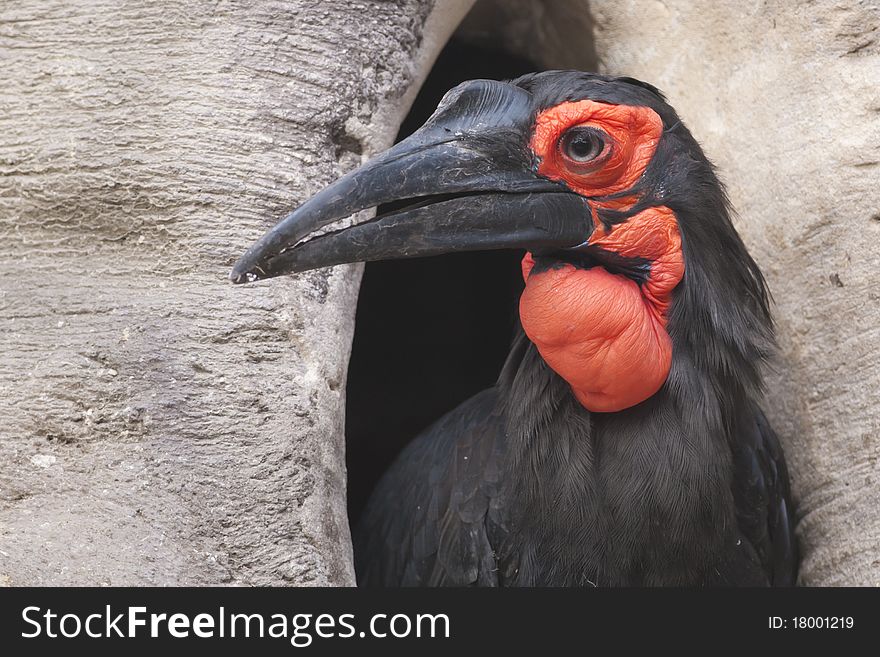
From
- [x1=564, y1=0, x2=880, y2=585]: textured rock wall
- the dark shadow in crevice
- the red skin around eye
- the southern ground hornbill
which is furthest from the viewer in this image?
the dark shadow in crevice

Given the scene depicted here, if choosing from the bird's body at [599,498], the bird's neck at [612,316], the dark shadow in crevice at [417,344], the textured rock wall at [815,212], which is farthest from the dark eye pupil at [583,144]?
the dark shadow in crevice at [417,344]

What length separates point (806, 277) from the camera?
10.3ft

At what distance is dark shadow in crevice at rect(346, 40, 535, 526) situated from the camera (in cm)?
501

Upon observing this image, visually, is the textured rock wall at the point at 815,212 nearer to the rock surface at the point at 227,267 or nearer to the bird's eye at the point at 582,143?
the rock surface at the point at 227,267

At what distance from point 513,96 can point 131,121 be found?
3.31 feet

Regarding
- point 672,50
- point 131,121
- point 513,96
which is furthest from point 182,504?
point 672,50

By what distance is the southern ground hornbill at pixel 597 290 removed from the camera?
8.09ft

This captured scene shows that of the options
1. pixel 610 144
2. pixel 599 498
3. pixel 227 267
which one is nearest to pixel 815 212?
pixel 610 144

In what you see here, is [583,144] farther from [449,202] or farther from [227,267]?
[227,267]

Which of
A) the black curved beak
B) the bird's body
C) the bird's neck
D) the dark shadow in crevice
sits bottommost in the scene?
the dark shadow in crevice

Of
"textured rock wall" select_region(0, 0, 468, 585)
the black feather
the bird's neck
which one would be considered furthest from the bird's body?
"textured rock wall" select_region(0, 0, 468, 585)

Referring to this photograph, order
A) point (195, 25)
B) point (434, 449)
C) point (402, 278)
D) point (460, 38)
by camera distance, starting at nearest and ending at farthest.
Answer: point (195, 25) < point (434, 449) < point (460, 38) < point (402, 278)

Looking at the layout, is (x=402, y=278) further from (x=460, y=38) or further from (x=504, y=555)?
(x=504, y=555)

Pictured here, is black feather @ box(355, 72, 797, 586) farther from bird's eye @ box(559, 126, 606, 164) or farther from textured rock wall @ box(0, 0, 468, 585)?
textured rock wall @ box(0, 0, 468, 585)
